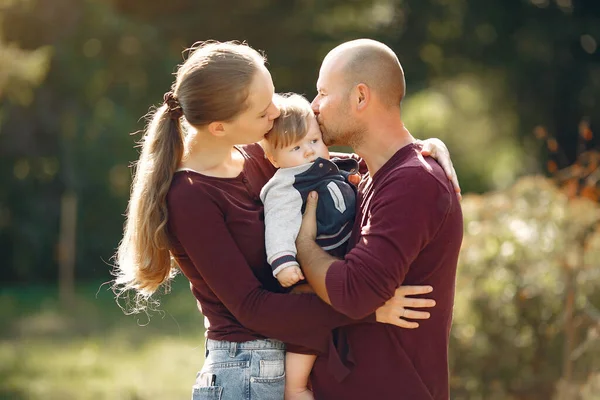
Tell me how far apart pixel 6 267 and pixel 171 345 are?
5261mm

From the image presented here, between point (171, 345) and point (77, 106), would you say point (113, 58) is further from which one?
point (171, 345)

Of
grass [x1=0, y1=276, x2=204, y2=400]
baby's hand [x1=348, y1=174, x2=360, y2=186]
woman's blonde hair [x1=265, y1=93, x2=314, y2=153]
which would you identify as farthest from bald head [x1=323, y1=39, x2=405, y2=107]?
grass [x1=0, y1=276, x2=204, y2=400]

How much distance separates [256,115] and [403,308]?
83 cm

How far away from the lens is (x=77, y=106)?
15031 mm

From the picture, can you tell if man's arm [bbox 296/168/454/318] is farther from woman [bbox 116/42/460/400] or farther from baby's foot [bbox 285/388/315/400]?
baby's foot [bbox 285/388/315/400]

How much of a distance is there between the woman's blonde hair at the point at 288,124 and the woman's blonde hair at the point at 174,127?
0.50 ft

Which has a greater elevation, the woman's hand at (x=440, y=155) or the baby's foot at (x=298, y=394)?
the woman's hand at (x=440, y=155)

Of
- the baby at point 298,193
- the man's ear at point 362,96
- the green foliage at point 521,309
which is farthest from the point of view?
the green foliage at point 521,309

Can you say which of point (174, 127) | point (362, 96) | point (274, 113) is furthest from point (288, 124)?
point (174, 127)

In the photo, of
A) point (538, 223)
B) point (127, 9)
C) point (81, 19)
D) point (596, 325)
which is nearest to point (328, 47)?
point (127, 9)

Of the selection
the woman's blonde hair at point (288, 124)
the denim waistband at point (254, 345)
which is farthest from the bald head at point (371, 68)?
the denim waistband at point (254, 345)

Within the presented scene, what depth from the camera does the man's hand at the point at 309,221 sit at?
3.04 m

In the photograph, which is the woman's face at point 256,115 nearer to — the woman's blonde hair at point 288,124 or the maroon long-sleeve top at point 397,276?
the woman's blonde hair at point 288,124

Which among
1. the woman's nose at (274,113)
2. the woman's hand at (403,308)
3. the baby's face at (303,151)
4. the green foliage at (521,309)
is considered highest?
the woman's nose at (274,113)
